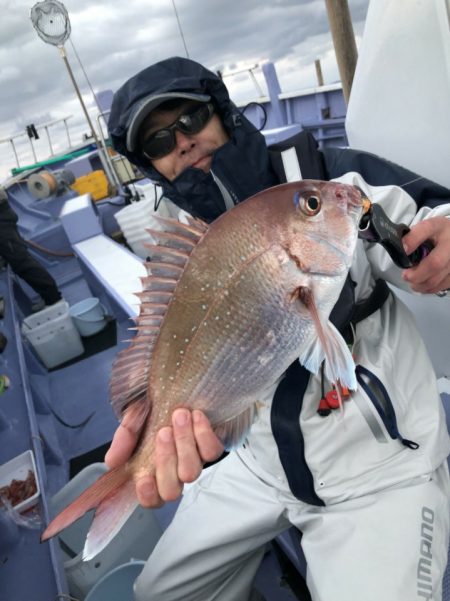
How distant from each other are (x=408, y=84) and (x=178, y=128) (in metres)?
1.10

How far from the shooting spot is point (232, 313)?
4.19 feet

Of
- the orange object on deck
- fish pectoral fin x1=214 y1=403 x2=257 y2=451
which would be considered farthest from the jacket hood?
the orange object on deck

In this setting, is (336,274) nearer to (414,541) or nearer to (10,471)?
(414,541)

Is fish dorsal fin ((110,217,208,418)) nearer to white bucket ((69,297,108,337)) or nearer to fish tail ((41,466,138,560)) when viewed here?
fish tail ((41,466,138,560))

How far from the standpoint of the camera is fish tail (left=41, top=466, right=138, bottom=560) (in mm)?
1121

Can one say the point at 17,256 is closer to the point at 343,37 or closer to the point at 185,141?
the point at 185,141

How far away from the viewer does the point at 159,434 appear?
1292 mm

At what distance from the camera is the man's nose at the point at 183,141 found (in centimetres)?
199

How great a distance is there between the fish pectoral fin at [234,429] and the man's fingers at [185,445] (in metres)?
0.12

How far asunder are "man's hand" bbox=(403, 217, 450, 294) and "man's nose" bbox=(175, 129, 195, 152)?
3.89 feet

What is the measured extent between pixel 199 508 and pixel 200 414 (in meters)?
1.02

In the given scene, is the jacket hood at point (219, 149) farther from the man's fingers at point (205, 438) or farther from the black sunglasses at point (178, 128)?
the man's fingers at point (205, 438)

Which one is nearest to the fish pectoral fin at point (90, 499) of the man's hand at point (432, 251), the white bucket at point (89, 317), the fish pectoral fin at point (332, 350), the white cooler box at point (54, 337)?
the fish pectoral fin at point (332, 350)

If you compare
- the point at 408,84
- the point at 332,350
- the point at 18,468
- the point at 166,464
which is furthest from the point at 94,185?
the point at 332,350
